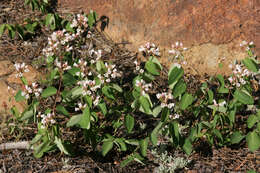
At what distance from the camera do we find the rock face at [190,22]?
315cm

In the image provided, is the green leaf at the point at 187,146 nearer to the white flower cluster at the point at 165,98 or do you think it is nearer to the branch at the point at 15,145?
the white flower cluster at the point at 165,98

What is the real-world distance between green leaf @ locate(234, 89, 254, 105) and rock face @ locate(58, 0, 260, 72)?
820 mm

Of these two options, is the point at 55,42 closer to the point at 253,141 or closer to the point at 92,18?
the point at 92,18

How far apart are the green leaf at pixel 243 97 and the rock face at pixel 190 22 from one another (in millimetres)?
820

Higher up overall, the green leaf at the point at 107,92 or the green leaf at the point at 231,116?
the green leaf at the point at 107,92

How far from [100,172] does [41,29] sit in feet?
6.86

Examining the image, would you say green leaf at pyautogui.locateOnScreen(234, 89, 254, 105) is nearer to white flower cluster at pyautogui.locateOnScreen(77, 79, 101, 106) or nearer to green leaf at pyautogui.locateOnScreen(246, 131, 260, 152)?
green leaf at pyautogui.locateOnScreen(246, 131, 260, 152)

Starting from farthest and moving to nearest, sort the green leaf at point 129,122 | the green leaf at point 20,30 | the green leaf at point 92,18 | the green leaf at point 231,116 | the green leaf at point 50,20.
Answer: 1. the green leaf at point 20,30
2. the green leaf at point 50,20
3. the green leaf at point 92,18
4. the green leaf at point 231,116
5. the green leaf at point 129,122

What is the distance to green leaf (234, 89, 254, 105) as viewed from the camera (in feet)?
7.79

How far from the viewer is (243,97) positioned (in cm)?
240

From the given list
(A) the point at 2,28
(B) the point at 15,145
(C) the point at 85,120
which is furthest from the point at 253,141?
(A) the point at 2,28

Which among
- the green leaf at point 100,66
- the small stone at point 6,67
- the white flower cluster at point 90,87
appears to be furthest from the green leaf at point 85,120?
the small stone at point 6,67

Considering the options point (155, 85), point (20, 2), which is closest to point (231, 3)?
point (155, 85)

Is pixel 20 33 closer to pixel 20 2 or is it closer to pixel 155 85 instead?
pixel 20 2
